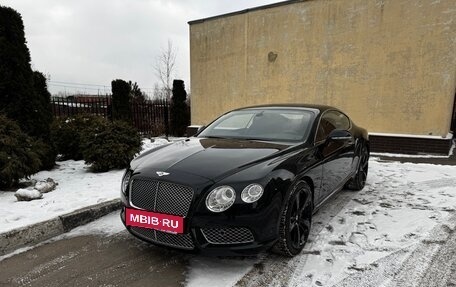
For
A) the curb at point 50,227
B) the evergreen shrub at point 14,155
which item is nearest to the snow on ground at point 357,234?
the curb at point 50,227

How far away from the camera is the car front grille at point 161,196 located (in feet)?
8.43

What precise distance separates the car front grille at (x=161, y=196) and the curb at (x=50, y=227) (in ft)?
4.54

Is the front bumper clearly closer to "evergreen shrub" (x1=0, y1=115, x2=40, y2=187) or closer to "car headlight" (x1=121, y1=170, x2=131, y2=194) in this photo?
"car headlight" (x1=121, y1=170, x2=131, y2=194)

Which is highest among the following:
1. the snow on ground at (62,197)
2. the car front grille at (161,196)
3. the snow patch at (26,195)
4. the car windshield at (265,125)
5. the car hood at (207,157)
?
the car windshield at (265,125)

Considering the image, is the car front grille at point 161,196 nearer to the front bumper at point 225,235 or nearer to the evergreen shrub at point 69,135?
the front bumper at point 225,235

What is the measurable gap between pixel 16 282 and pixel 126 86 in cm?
981

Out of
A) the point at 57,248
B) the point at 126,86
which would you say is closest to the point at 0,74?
the point at 57,248

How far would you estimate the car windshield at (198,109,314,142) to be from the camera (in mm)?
3672

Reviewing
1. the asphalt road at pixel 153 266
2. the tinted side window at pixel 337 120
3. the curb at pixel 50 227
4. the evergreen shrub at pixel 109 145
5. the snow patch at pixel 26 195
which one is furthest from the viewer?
the evergreen shrub at pixel 109 145

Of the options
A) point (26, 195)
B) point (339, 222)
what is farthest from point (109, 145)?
point (339, 222)

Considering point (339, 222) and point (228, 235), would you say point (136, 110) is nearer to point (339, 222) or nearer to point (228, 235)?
point (339, 222)

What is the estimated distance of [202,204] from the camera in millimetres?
2516

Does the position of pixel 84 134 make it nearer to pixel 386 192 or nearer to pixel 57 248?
pixel 57 248

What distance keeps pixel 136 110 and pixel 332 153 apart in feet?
35.0
